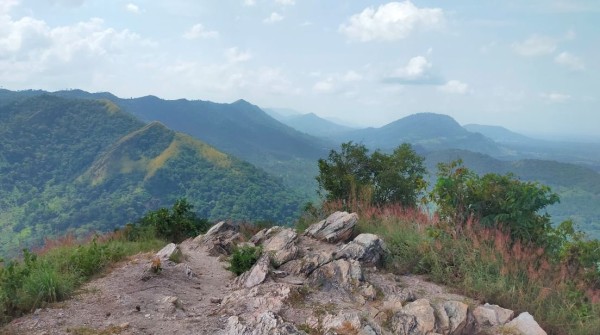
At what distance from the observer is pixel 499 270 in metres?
7.13

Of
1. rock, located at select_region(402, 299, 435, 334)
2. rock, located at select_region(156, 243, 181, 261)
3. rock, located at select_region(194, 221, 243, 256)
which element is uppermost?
rock, located at select_region(402, 299, 435, 334)

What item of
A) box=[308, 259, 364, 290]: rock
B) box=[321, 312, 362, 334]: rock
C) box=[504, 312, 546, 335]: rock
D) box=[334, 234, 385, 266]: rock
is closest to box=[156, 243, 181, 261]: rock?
box=[308, 259, 364, 290]: rock

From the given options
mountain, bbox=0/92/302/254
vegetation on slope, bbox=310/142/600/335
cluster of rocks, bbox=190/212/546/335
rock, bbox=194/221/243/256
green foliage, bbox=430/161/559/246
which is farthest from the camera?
mountain, bbox=0/92/302/254

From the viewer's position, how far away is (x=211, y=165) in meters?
147

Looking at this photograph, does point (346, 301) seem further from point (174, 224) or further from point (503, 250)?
point (174, 224)

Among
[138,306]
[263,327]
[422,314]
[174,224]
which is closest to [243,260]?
[138,306]

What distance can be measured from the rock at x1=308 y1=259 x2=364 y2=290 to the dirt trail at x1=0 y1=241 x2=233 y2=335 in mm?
1775

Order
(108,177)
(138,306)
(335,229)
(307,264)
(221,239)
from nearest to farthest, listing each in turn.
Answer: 1. (138,306)
2. (307,264)
3. (335,229)
4. (221,239)
5. (108,177)

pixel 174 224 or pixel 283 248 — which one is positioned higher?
pixel 283 248

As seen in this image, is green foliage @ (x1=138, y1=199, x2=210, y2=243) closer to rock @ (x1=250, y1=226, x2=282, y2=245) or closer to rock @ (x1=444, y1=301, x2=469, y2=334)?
rock @ (x1=250, y1=226, x2=282, y2=245)

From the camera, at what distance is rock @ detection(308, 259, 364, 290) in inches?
279

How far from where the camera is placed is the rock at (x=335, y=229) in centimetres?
991

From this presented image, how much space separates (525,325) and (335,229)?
502 cm

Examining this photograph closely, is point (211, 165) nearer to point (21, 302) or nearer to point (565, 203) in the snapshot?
point (21, 302)
